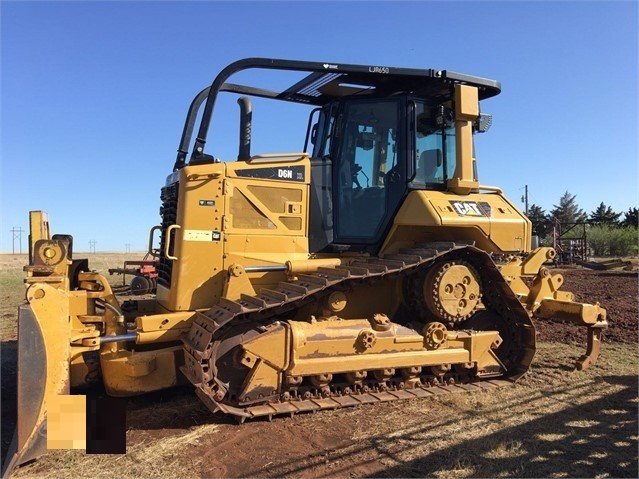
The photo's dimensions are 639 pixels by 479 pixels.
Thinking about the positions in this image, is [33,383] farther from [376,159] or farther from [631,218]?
[631,218]

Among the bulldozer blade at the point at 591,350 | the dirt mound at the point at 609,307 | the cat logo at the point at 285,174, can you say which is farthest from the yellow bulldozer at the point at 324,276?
the dirt mound at the point at 609,307

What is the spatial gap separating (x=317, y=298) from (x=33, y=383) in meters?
2.91

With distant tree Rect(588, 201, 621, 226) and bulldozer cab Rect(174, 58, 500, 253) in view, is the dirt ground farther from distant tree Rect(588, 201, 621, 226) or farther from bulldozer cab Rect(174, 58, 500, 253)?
distant tree Rect(588, 201, 621, 226)

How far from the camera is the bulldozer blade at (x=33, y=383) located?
175 inches

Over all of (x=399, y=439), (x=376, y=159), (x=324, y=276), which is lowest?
(x=399, y=439)

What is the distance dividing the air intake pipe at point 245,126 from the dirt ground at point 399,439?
118 inches

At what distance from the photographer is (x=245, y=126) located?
6.25 m

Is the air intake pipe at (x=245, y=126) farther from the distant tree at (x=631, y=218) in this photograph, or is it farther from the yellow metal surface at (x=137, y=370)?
the distant tree at (x=631, y=218)

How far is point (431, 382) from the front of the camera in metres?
6.29

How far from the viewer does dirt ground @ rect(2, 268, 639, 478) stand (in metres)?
4.28

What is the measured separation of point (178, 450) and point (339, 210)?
132 inches

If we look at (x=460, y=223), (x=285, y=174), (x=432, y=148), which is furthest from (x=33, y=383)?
(x=432, y=148)

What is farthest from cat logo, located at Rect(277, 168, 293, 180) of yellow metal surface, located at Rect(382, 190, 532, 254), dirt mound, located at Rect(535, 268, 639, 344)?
dirt mound, located at Rect(535, 268, 639, 344)

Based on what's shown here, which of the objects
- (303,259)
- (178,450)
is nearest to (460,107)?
(303,259)
